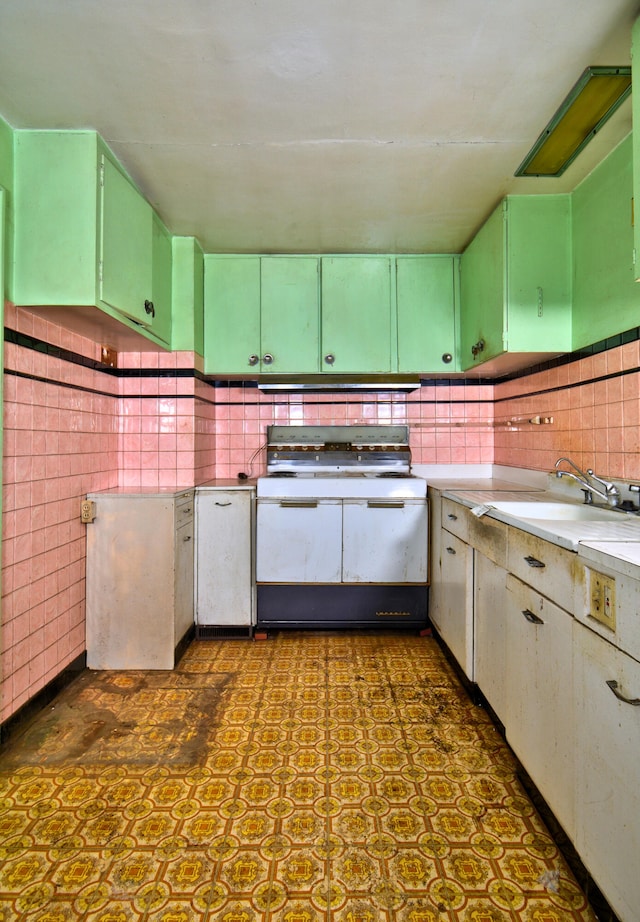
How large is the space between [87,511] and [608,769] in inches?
93.6

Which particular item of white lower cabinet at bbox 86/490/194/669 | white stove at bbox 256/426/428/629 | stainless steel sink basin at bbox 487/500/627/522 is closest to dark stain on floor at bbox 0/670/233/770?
white lower cabinet at bbox 86/490/194/669

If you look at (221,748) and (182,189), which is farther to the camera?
(182,189)

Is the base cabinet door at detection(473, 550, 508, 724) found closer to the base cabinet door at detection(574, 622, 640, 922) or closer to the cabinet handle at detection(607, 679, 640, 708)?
the base cabinet door at detection(574, 622, 640, 922)

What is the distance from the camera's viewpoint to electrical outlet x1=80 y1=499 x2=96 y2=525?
2.36 meters

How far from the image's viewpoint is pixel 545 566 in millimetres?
1397

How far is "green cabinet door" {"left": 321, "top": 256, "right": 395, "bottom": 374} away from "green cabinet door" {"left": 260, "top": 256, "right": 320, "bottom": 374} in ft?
0.25

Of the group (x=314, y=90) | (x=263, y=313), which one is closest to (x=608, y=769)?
(x=314, y=90)

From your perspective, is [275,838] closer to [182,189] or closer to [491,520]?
[491,520]

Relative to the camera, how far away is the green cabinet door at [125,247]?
1971 millimetres

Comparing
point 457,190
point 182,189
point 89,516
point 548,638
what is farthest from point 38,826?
point 457,190

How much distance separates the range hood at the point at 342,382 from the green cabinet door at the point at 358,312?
0.37 ft

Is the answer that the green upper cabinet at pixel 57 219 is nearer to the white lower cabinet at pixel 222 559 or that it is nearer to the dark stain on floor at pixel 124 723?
the white lower cabinet at pixel 222 559

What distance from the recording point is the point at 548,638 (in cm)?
137

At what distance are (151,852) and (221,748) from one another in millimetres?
473
